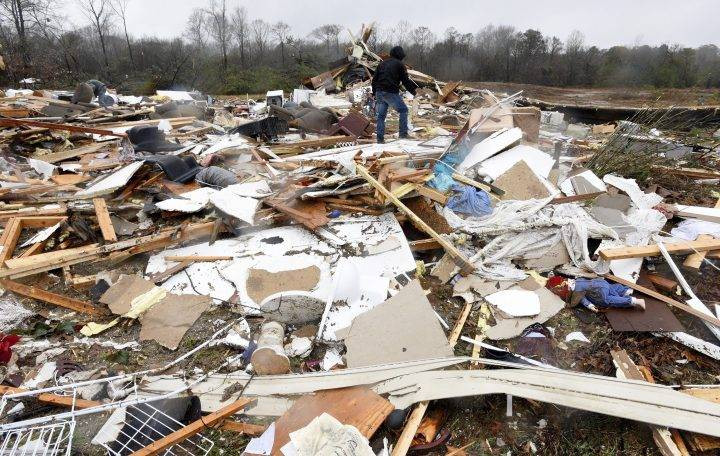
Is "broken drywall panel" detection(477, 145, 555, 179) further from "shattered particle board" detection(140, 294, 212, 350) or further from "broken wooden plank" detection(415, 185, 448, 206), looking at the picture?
"shattered particle board" detection(140, 294, 212, 350)

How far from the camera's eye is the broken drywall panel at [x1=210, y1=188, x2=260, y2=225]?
4450 millimetres

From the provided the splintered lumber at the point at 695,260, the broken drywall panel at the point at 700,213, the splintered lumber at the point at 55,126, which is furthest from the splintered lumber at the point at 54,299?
the broken drywall panel at the point at 700,213

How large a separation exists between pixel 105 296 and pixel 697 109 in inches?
544

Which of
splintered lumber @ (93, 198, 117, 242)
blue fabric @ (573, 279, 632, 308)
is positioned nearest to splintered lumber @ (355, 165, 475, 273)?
blue fabric @ (573, 279, 632, 308)

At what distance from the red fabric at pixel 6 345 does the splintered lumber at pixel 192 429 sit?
1.67 metres

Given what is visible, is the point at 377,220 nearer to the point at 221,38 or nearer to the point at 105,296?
the point at 105,296

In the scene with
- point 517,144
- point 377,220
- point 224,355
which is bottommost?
point 224,355

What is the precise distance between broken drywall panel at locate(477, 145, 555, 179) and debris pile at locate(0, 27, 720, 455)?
0.14 feet

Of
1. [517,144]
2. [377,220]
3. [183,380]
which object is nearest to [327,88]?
[517,144]

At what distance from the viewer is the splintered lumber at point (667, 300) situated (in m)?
3.24

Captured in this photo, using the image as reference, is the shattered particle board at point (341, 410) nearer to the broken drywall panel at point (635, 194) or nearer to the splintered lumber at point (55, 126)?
the broken drywall panel at point (635, 194)

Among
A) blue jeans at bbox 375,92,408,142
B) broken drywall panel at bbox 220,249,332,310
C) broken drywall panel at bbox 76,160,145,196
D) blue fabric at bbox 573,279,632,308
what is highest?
blue jeans at bbox 375,92,408,142

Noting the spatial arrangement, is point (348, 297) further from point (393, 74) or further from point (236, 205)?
point (393, 74)

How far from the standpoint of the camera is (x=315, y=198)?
15.3 ft
